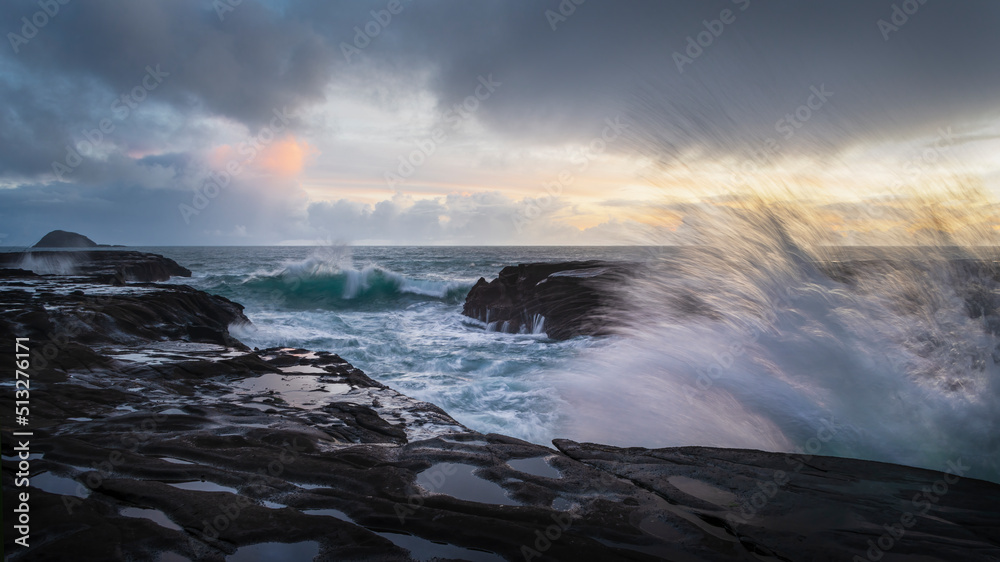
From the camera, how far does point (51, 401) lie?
16.5 ft

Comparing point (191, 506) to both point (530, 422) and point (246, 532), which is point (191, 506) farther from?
point (530, 422)

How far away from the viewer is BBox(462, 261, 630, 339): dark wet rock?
13.3 meters

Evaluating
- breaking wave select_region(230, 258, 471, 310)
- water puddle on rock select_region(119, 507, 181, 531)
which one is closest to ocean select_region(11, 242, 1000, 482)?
water puddle on rock select_region(119, 507, 181, 531)

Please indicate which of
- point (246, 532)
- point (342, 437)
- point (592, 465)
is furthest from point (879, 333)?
point (246, 532)

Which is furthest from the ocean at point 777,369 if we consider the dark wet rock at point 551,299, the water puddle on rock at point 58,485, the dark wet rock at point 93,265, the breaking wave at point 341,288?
the dark wet rock at point 93,265

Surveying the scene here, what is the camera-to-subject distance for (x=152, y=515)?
10.2 ft

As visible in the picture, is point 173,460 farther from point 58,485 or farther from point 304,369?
point 304,369

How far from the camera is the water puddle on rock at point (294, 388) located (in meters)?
6.22

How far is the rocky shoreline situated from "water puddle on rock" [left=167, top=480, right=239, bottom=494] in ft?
0.06

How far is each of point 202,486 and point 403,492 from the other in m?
1.33

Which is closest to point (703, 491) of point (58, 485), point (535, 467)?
point (535, 467)

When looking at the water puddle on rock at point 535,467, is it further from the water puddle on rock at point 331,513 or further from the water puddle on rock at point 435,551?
the water puddle on rock at point 331,513

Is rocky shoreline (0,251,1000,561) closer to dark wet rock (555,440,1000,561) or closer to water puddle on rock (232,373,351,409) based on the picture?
dark wet rock (555,440,1000,561)

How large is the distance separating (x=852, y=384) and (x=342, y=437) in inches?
236
